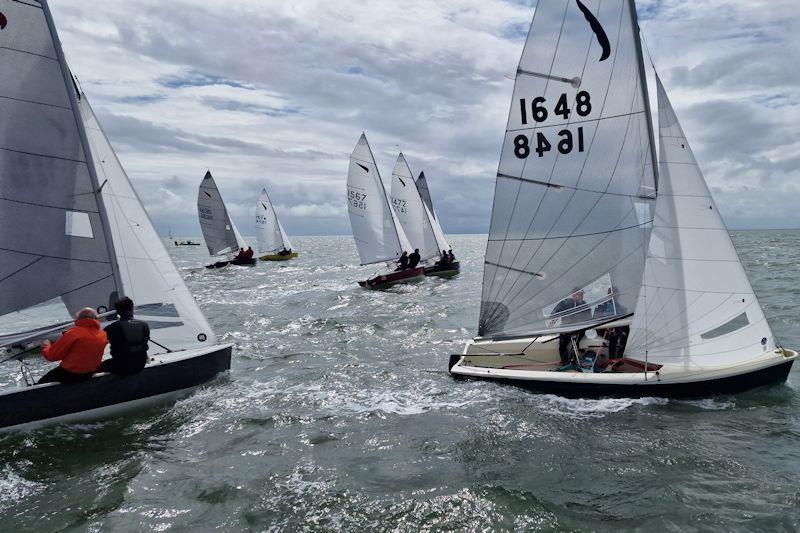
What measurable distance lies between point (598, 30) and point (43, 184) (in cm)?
854

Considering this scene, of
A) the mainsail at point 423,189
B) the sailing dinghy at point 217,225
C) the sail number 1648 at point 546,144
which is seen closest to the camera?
the sail number 1648 at point 546,144

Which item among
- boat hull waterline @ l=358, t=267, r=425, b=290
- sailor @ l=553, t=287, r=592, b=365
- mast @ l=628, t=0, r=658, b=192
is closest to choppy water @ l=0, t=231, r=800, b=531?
sailor @ l=553, t=287, r=592, b=365

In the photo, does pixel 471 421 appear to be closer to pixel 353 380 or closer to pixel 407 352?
pixel 353 380

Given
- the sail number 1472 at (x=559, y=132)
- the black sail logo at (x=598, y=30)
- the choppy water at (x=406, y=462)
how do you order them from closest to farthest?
the choppy water at (x=406, y=462) → the black sail logo at (x=598, y=30) → the sail number 1472 at (x=559, y=132)

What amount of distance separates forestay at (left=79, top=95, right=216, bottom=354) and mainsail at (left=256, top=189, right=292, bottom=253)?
3901 cm

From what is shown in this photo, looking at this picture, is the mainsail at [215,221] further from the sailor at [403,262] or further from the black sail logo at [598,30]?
the black sail logo at [598,30]

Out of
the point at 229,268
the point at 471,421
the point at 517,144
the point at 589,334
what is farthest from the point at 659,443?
the point at 229,268

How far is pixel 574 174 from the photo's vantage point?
8906 mm

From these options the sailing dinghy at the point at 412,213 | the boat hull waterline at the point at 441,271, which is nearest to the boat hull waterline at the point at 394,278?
the boat hull waterline at the point at 441,271

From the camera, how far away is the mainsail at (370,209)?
2742cm

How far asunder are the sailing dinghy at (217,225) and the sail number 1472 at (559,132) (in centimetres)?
3606

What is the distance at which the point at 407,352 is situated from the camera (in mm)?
12688

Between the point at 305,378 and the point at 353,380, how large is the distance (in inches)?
36.3

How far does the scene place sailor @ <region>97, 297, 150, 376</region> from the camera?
802 centimetres
